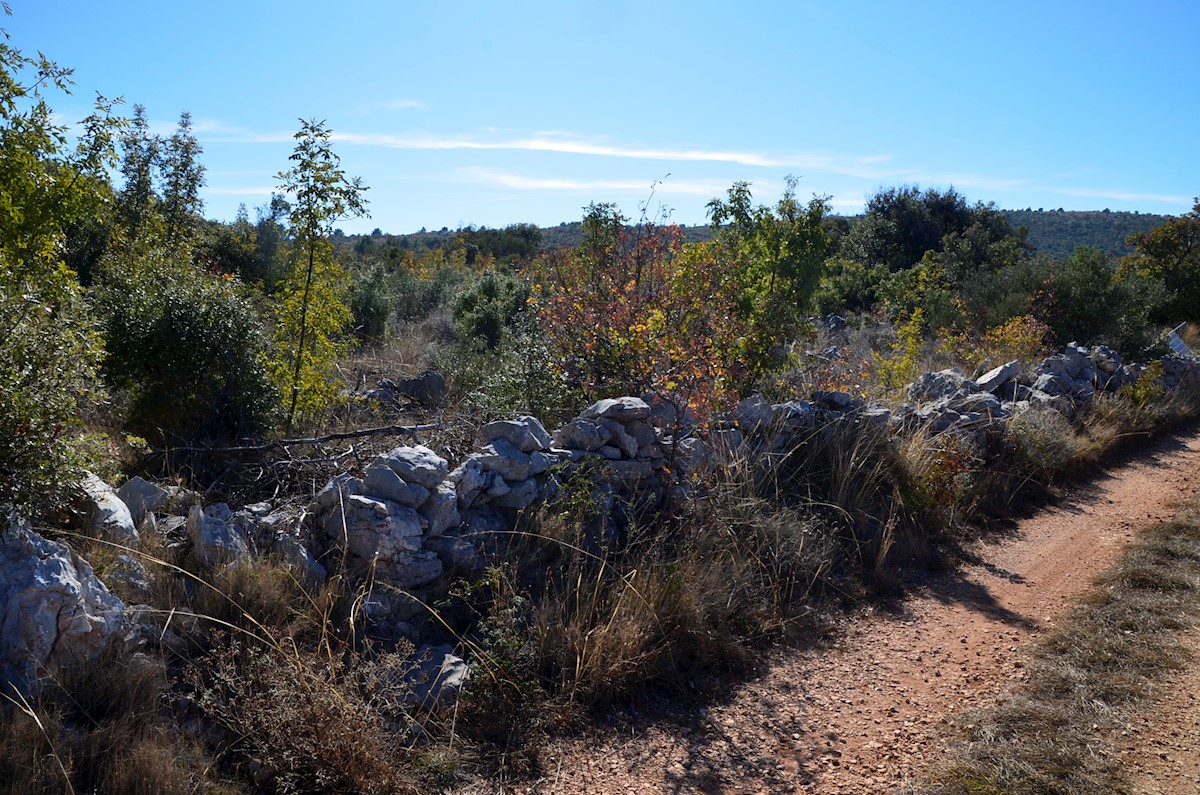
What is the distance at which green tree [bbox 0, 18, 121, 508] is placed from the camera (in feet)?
12.1

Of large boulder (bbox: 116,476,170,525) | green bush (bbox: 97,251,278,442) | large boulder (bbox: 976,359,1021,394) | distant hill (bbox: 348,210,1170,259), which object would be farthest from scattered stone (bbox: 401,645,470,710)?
distant hill (bbox: 348,210,1170,259)

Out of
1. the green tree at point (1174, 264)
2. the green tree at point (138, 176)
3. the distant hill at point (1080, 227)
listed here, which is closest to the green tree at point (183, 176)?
the green tree at point (138, 176)

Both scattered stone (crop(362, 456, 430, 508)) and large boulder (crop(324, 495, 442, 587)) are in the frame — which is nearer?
large boulder (crop(324, 495, 442, 587))

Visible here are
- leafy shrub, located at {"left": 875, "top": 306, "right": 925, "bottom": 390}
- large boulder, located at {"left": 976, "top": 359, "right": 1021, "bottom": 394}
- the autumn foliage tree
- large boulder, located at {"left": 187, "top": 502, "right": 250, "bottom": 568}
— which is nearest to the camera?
large boulder, located at {"left": 187, "top": 502, "right": 250, "bottom": 568}

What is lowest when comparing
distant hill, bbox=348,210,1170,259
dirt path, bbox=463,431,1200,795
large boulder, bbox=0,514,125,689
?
dirt path, bbox=463,431,1200,795

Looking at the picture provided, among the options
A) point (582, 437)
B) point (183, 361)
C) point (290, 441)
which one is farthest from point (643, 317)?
point (183, 361)

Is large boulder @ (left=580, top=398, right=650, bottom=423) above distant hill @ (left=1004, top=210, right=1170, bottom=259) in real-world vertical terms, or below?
below

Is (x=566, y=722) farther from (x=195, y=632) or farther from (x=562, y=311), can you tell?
(x=562, y=311)

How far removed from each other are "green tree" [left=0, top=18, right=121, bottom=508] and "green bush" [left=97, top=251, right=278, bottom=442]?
2.00ft

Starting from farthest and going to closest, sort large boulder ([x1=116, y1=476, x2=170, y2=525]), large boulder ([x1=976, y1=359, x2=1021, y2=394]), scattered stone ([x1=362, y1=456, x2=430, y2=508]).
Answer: large boulder ([x1=976, y1=359, x2=1021, y2=394])
scattered stone ([x1=362, y1=456, x2=430, y2=508])
large boulder ([x1=116, y1=476, x2=170, y2=525])

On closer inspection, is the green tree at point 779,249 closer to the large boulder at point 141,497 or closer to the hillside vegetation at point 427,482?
the hillside vegetation at point 427,482

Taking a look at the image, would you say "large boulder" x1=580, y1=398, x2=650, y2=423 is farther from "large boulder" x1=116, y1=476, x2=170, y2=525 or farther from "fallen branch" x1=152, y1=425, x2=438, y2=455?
"large boulder" x1=116, y1=476, x2=170, y2=525

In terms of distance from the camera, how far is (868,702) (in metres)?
4.73

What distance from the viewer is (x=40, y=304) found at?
4.08 meters
